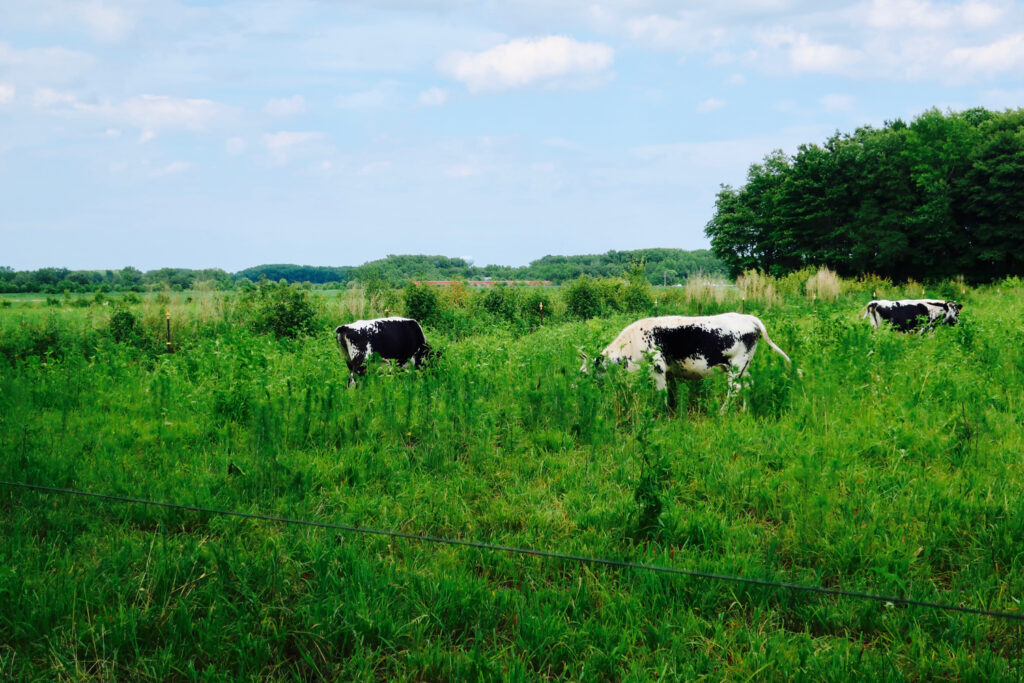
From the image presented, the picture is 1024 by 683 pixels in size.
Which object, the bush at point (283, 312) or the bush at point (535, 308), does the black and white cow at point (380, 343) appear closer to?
the bush at point (283, 312)

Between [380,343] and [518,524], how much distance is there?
467 centimetres

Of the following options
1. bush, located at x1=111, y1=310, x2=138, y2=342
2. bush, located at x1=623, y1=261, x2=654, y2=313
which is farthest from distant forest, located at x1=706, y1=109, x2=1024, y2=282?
bush, located at x1=111, y1=310, x2=138, y2=342

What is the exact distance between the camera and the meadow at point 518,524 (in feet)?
8.77

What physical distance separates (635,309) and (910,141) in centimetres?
2574

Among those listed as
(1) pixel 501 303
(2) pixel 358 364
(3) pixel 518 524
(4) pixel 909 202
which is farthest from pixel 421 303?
(4) pixel 909 202

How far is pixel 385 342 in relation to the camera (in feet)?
26.8

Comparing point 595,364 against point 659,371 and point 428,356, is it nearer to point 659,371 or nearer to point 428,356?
point 659,371

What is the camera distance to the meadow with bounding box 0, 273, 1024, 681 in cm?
267

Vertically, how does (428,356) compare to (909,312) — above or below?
below

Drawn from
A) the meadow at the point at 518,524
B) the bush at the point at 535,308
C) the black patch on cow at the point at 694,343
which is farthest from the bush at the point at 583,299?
the black patch on cow at the point at 694,343

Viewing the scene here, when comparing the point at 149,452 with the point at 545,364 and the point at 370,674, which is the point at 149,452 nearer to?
the point at 370,674

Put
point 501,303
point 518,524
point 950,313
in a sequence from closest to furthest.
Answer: point 518,524
point 950,313
point 501,303

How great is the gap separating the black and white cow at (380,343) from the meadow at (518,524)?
100 centimetres

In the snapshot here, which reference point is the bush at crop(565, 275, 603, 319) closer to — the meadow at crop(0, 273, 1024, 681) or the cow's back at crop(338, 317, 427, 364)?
the cow's back at crop(338, 317, 427, 364)
